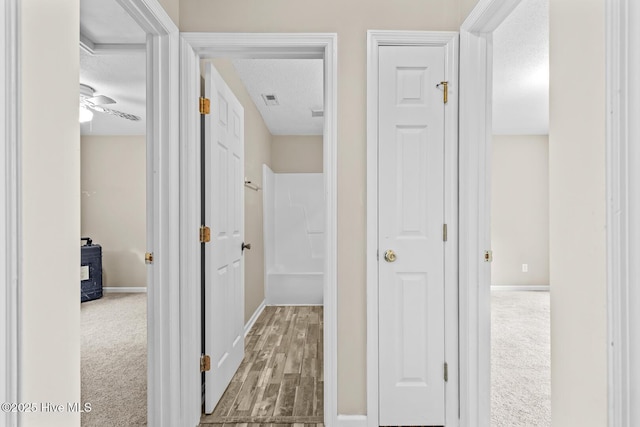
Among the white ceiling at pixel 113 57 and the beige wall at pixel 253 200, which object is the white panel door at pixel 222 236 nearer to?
the white ceiling at pixel 113 57

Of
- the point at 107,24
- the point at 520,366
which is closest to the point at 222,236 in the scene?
the point at 107,24

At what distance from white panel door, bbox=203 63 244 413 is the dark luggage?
3.12 metres

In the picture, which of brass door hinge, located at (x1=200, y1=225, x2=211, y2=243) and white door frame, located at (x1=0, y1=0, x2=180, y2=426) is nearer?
white door frame, located at (x1=0, y1=0, x2=180, y2=426)

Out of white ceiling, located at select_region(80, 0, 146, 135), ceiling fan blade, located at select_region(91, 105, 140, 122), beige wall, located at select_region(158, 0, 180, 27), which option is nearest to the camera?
beige wall, located at select_region(158, 0, 180, 27)

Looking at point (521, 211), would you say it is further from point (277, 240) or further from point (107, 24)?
point (107, 24)

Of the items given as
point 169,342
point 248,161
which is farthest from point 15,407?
point 248,161

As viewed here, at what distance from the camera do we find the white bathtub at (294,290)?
5.09 m

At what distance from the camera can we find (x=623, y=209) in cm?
92

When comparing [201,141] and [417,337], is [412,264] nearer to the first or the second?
[417,337]

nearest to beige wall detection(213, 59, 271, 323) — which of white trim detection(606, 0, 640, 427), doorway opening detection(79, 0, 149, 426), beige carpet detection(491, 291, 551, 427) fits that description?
doorway opening detection(79, 0, 149, 426)

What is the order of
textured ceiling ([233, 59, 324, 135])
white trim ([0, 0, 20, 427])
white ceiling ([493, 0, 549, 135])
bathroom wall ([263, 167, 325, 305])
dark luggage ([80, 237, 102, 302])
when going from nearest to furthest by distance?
white trim ([0, 0, 20, 427]) → white ceiling ([493, 0, 549, 135]) → textured ceiling ([233, 59, 324, 135]) → dark luggage ([80, 237, 102, 302]) → bathroom wall ([263, 167, 325, 305])

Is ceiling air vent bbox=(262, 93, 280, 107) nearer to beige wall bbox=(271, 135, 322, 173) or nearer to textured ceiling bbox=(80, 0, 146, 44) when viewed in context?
textured ceiling bbox=(80, 0, 146, 44)

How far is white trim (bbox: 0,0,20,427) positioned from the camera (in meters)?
0.83

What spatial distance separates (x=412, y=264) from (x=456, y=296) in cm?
28
